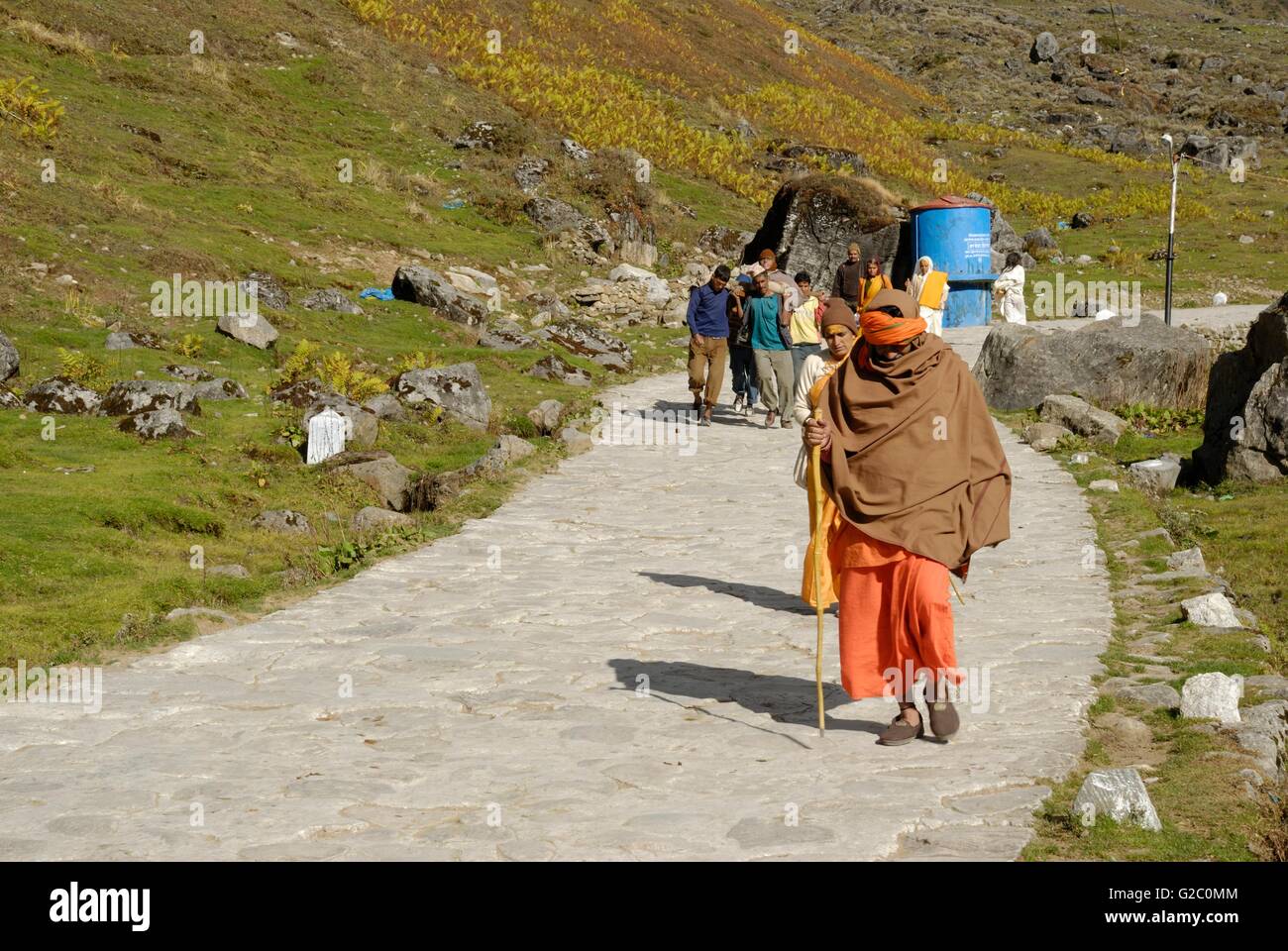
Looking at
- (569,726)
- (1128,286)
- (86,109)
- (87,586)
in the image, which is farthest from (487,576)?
(1128,286)

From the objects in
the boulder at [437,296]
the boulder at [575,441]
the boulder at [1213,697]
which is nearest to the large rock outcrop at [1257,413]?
the boulder at [575,441]

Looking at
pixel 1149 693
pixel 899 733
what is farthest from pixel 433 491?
pixel 1149 693

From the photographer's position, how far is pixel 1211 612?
8.48m

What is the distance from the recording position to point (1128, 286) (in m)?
32.3

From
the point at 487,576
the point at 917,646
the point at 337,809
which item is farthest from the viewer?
the point at 487,576

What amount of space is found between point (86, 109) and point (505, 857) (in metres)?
25.7

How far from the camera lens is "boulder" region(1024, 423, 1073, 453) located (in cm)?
1600

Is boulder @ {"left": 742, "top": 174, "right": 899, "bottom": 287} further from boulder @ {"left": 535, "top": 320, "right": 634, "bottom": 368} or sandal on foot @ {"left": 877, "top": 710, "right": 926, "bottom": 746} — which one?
sandal on foot @ {"left": 877, "top": 710, "right": 926, "bottom": 746}

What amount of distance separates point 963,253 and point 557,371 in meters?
11.9

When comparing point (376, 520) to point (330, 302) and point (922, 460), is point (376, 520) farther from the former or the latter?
point (330, 302)

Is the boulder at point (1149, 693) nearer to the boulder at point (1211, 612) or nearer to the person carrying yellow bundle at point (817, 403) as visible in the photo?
the boulder at point (1211, 612)

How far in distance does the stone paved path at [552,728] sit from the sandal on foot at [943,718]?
9 centimetres

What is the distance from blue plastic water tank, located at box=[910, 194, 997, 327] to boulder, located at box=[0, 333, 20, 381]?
19.0 m

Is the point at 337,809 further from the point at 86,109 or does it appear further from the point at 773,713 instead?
the point at 86,109
